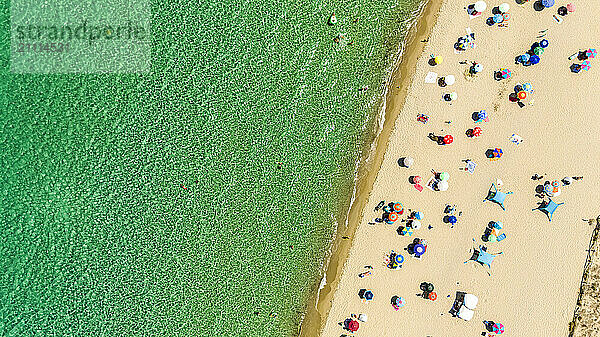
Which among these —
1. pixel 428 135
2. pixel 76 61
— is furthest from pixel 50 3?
pixel 428 135

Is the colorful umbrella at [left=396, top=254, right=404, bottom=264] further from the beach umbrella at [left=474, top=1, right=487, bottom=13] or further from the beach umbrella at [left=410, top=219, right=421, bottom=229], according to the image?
the beach umbrella at [left=474, top=1, right=487, bottom=13]

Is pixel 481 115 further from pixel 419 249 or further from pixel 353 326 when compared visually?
pixel 353 326

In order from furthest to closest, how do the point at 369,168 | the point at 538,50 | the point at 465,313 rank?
the point at 369,168
the point at 538,50
the point at 465,313

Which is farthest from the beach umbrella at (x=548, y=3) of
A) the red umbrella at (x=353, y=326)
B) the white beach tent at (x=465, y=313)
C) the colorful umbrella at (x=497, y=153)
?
the red umbrella at (x=353, y=326)

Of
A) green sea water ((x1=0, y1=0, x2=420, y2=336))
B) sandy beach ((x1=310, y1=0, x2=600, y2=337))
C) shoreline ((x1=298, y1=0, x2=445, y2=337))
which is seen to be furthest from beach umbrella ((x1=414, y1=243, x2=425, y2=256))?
green sea water ((x1=0, y1=0, x2=420, y2=336))

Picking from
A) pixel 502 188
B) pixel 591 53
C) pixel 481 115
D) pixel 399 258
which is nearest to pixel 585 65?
pixel 591 53
